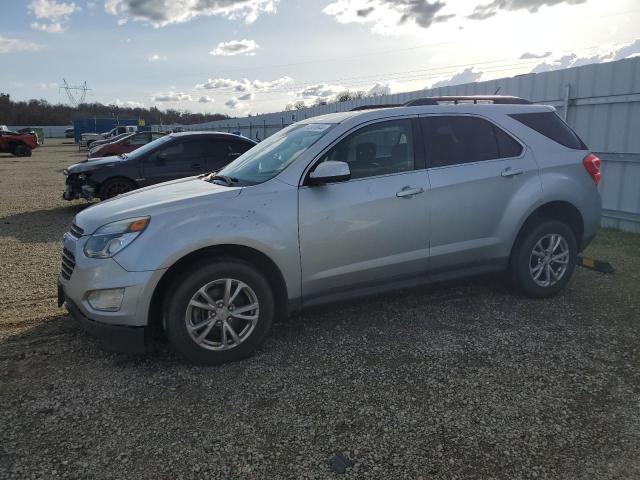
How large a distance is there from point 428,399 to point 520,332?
1.43 meters

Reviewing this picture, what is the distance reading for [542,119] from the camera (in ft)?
15.9

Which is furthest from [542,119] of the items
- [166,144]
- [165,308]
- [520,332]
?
[166,144]

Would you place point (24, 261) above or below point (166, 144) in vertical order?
below

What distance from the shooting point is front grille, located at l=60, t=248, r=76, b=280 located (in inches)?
141

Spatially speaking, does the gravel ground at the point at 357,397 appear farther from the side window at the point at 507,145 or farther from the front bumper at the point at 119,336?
the side window at the point at 507,145

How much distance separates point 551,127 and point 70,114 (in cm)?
11643

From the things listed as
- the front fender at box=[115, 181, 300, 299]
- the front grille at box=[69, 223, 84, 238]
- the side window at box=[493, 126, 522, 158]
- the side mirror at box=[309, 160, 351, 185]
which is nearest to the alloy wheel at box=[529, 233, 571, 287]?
the side window at box=[493, 126, 522, 158]

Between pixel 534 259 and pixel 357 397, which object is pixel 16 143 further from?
pixel 357 397

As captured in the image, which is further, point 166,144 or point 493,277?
point 166,144

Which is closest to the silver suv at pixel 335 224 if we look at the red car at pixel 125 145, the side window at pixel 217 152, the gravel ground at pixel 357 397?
the gravel ground at pixel 357 397

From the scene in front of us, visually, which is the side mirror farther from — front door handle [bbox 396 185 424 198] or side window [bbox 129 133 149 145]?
side window [bbox 129 133 149 145]

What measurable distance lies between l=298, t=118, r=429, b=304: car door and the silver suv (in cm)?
1

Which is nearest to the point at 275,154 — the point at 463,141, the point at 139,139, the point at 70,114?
the point at 463,141

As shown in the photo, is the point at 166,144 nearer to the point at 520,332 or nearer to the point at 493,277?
the point at 493,277
